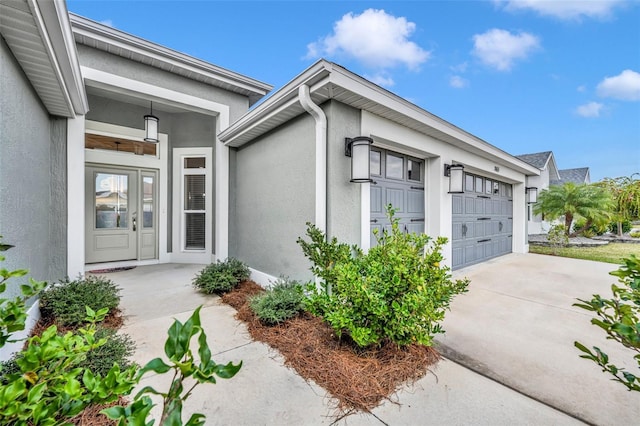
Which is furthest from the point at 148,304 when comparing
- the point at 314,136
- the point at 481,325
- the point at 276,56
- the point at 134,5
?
the point at 276,56

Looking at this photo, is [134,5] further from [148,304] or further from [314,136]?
[148,304]

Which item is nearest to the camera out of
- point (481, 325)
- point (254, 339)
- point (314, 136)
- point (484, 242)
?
point (254, 339)

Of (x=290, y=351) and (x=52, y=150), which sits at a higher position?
(x=52, y=150)

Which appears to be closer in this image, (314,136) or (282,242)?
(314,136)

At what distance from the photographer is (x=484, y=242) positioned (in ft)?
23.6

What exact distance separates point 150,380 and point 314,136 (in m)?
3.09

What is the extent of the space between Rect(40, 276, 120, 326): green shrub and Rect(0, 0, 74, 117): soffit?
2301 mm

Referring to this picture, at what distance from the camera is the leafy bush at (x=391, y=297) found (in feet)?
7.35

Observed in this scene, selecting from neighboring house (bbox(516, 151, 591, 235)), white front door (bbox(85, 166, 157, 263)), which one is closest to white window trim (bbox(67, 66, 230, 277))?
white front door (bbox(85, 166, 157, 263))

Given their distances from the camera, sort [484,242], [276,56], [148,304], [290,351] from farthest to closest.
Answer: [276,56], [484,242], [148,304], [290,351]

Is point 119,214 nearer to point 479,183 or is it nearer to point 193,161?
point 193,161

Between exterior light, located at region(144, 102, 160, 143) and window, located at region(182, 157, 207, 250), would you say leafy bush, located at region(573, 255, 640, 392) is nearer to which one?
exterior light, located at region(144, 102, 160, 143)

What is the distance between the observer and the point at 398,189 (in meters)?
4.79

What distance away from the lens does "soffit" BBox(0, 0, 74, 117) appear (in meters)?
1.96
